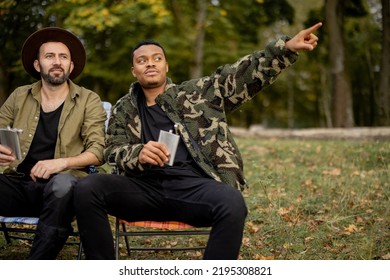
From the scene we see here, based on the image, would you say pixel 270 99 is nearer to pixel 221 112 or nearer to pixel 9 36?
pixel 9 36

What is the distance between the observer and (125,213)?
11.6 ft

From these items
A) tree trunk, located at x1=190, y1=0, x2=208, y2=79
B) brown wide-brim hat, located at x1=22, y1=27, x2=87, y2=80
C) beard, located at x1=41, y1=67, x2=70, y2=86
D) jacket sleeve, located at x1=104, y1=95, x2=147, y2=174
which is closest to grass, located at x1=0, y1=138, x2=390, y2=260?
jacket sleeve, located at x1=104, y1=95, x2=147, y2=174

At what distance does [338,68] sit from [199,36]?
511cm

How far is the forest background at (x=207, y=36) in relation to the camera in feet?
42.0

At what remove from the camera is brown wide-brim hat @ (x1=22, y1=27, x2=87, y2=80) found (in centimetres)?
418

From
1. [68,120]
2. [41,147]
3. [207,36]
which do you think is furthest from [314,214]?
[207,36]

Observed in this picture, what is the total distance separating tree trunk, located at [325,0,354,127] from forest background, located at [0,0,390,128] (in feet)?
0.09

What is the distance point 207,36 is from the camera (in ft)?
72.7

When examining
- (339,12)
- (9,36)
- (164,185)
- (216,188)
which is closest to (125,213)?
(164,185)

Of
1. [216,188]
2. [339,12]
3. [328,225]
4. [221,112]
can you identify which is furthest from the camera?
[339,12]

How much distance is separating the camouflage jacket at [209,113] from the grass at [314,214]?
884 millimetres

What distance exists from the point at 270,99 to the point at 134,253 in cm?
2801

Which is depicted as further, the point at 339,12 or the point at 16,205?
the point at 339,12

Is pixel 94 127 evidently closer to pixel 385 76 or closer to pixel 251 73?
pixel 251 73
